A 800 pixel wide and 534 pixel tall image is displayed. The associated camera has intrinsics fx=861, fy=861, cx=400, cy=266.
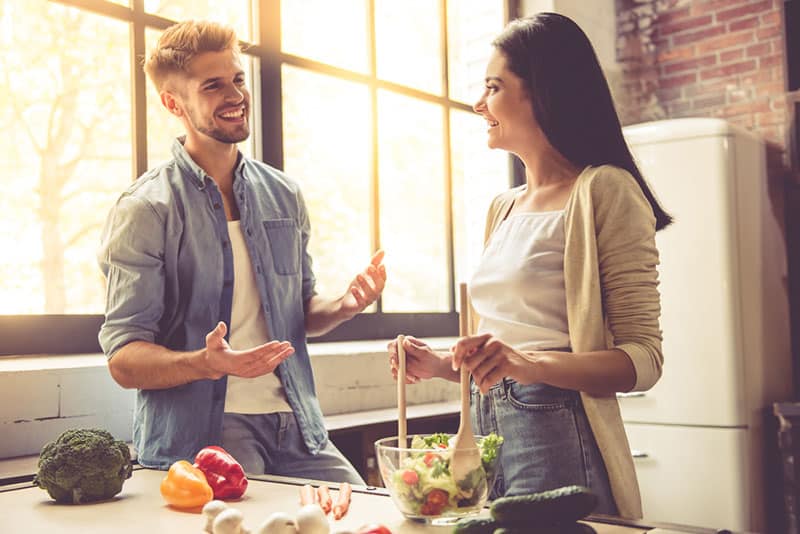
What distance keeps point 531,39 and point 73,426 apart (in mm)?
1545

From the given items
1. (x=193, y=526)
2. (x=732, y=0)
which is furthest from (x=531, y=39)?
(x=732, y=0)

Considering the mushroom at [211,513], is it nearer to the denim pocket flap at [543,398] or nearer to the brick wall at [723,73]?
the denim pocket flap at [543,398]

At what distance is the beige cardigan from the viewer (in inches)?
63.2

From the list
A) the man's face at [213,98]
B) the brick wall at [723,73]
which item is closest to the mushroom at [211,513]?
the man's face at [213,98]

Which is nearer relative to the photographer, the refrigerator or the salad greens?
the salad greens

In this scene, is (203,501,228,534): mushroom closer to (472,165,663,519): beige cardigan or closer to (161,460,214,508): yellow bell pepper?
(161,460,214,508): yellow bell pepper

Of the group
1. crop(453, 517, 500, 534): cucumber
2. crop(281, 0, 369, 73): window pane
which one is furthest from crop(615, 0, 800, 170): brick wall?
crop(453, 517, 500, 534): cucumber

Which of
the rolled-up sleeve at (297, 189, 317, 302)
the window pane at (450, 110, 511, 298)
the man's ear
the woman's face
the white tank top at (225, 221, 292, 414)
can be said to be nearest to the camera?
the woman's face

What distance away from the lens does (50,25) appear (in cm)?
258

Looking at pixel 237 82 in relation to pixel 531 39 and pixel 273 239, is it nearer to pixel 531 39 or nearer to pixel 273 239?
pixel 273 239

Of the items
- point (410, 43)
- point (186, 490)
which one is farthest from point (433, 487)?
point (410, 43)

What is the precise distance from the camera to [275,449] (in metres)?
2.15

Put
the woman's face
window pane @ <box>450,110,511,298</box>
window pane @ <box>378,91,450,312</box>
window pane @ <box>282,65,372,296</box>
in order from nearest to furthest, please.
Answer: the woman's face → window pane @ <box>282,65,372,296</box> → window pane @ <box>378,91,450,312</box> → window pane @ <box>450,110,511,298</box>

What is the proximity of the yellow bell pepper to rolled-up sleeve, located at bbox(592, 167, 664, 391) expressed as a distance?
0.79 meters
